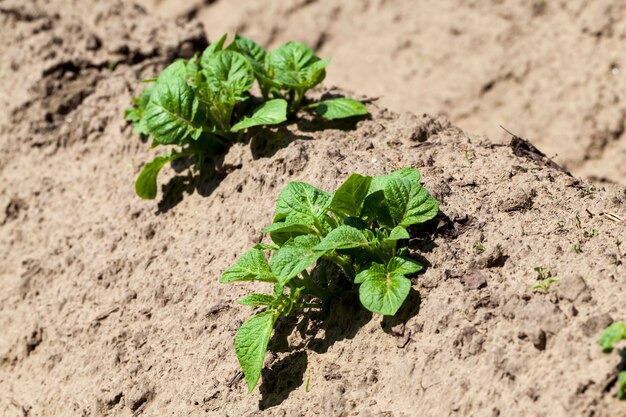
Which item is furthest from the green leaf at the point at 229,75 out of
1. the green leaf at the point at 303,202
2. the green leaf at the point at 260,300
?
the green leaf at the point at 260,300

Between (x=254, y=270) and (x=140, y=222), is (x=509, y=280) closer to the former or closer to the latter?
(x=254, y=270)

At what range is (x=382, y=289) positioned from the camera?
2.85 metres

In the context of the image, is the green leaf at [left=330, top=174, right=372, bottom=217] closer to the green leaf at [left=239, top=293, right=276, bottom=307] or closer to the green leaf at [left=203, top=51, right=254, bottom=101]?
the green leaf at [left=239, top=293, right=276, bottom=307]

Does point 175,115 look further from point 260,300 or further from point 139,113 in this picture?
point 260,300

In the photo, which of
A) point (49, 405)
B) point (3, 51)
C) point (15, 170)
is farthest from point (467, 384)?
point (3, 51)

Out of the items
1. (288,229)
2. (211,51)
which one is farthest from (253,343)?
(211,51)

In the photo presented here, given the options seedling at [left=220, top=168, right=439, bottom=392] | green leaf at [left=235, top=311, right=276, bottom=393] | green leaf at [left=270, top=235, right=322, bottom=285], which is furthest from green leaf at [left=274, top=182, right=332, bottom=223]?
green leaf at [left=235, top=311, right=276, bottom=393]

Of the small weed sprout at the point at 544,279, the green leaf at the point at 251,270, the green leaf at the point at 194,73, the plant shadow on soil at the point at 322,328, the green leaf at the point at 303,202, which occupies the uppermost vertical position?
the green leaf at the point at 194,73

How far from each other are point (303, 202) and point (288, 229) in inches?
5.2

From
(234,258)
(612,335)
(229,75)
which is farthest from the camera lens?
(229,75)

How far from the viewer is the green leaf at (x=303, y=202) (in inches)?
121

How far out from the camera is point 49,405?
137 inches

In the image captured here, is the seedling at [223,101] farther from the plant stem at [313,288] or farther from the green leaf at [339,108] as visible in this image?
the plant stem at [313,288]

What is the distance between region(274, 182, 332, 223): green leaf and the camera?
10.1 feet
